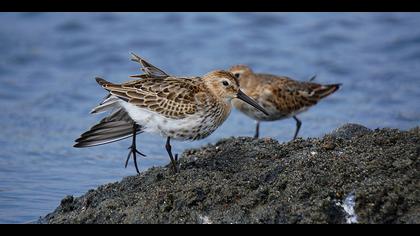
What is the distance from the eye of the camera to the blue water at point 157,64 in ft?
32.6

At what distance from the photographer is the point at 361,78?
13016 millimetres

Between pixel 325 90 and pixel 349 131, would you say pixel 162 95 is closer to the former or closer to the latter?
pixel 349 131

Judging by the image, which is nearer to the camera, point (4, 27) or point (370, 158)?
point (370, 158)

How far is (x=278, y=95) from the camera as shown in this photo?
11.0 meters

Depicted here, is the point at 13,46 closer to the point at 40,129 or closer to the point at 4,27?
the point at 4,27

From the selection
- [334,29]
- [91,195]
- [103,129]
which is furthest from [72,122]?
[334,29]

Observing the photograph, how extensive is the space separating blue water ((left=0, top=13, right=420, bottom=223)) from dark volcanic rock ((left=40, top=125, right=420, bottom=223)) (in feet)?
5.44

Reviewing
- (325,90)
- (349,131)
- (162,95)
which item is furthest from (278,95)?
(162,95)

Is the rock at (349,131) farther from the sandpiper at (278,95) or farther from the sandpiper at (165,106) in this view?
the sandpiper at (278,95)

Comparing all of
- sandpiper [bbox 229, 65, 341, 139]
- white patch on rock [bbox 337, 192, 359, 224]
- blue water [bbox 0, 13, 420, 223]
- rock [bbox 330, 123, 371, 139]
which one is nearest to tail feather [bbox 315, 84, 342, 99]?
sandpiper [bbox 229, 65, 341, 139]

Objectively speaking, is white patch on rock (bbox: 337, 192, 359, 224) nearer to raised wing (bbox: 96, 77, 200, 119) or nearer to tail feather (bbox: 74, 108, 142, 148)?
raised wing (bbox: 96, 77, 200, 119)

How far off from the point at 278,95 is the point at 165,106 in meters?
3.56

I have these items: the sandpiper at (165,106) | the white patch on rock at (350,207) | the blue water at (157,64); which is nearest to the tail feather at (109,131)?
the sandpiper at (165,106)
